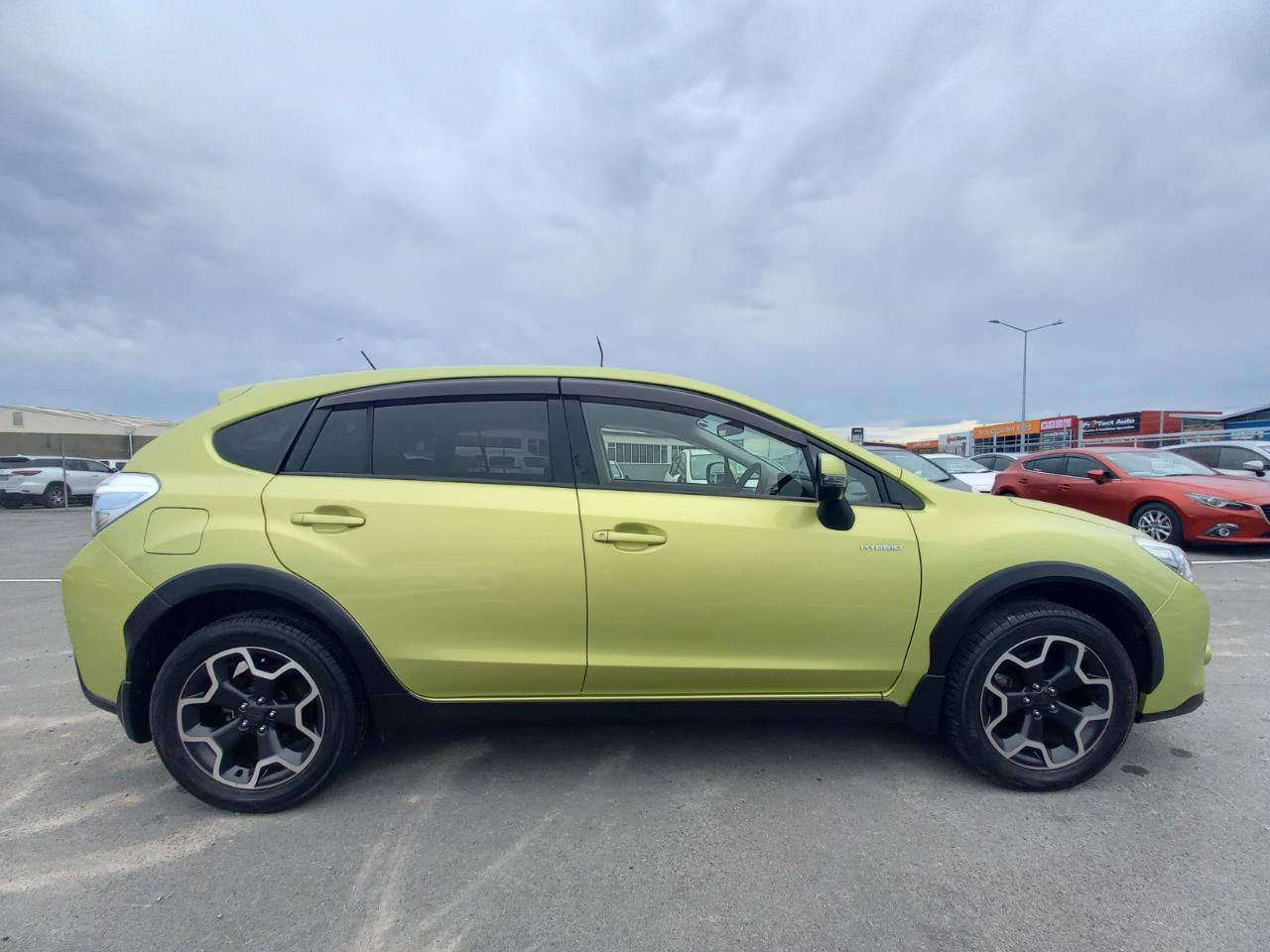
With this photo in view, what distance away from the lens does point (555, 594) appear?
2316mm

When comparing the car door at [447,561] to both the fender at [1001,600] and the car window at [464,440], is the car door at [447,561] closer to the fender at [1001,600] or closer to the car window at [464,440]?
the car window at [464,440]

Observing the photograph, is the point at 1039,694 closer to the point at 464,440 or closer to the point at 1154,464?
the point at 464,440

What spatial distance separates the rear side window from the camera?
8.11ft

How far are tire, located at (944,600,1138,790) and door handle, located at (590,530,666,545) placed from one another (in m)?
1.26

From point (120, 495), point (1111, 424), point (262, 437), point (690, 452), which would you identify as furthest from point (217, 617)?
point (1111, 424)

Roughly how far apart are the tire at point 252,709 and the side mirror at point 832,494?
1902 millimetres

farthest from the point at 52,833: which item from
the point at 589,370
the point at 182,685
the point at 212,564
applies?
the point at 589,370

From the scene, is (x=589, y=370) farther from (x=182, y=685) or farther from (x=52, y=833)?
(x=52, y=833)

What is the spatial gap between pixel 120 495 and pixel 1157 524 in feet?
32.7

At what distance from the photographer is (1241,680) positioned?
353cm

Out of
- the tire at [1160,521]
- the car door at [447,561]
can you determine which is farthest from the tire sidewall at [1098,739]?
the tire at [1160,521]

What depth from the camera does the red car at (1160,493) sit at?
7363mm

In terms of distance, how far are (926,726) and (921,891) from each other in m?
0.69

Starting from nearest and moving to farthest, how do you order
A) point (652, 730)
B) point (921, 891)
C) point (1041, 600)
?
point (921, 891) < point (1041, 600) < point (652, 730)
